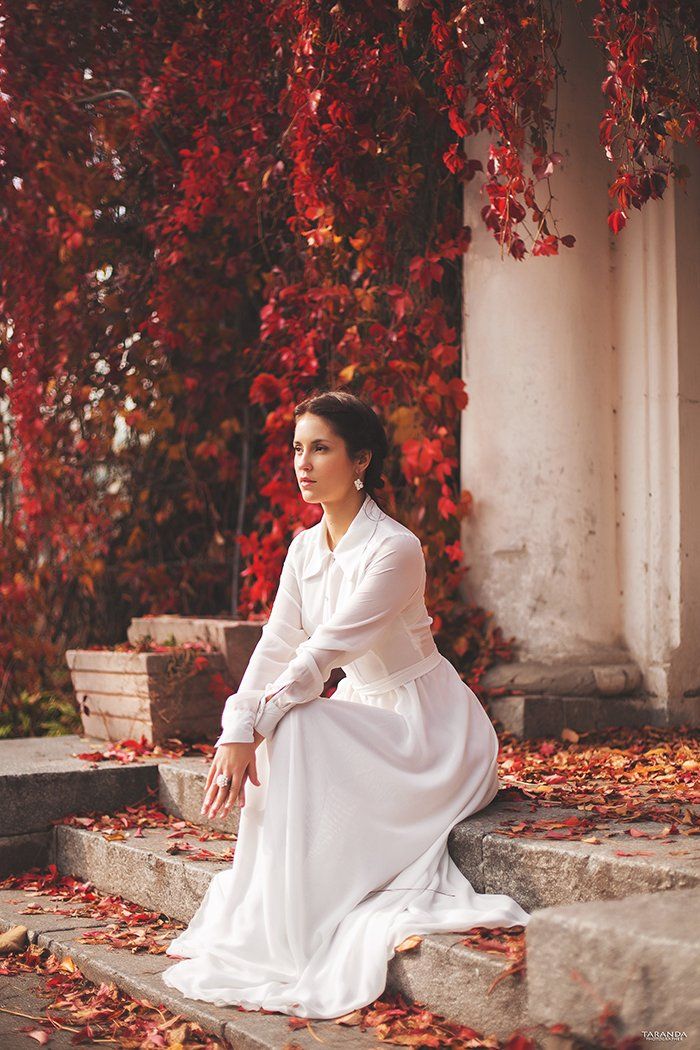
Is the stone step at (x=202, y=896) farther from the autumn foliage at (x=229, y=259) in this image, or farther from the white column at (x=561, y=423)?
the white column at (x=561, y=423)

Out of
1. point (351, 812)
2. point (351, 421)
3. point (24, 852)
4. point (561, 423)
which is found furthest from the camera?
point (561, 423)

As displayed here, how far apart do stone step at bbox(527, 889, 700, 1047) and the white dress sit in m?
0.55

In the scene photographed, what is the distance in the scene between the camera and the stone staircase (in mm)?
2090

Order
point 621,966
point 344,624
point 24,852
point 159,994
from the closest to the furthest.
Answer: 1. point 621,966
2. point 159,994
3. point 344,624
4. point 24,852

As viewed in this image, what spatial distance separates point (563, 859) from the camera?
2805mm

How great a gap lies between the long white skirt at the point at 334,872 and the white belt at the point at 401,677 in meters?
0.14

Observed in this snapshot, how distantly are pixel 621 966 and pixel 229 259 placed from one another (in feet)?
16.3

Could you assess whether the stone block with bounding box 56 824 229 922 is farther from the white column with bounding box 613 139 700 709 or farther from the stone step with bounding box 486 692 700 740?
the white column with bounding box 613 139 700 709

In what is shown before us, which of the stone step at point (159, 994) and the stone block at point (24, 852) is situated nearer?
the stone step at point (159, 994)

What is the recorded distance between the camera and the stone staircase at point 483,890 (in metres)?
2.09

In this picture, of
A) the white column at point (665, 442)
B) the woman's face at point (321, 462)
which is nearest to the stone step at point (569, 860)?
the woman's face at point (321, 462)

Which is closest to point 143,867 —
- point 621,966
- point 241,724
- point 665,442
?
point 241,724

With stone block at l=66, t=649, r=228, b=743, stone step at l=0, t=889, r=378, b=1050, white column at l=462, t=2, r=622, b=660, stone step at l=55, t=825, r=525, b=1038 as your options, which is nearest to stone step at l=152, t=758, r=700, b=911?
stone step at l=55, t=825, r=525, b=1038

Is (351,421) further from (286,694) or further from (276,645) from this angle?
(286,694)
